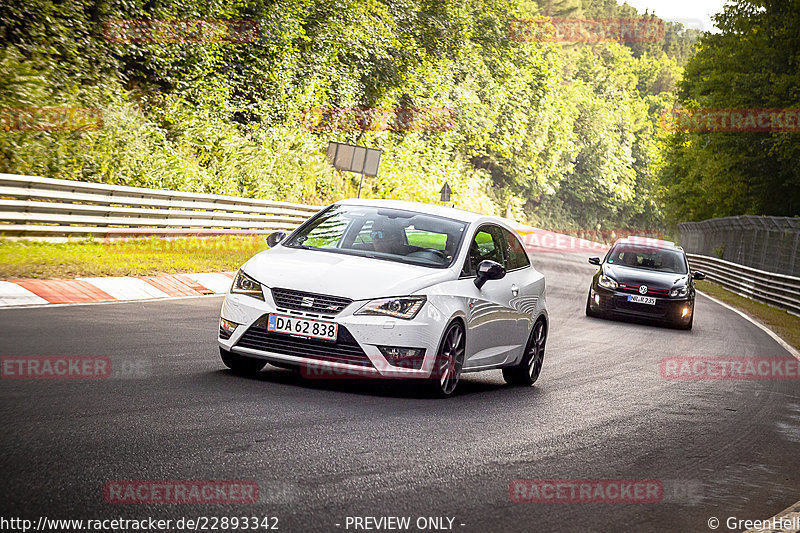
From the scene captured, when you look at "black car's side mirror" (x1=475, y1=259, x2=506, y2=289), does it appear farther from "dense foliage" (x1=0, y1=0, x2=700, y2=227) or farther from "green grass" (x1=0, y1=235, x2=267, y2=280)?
"dense foliage" (x1=0, y1=0, x2=700, y2=227)

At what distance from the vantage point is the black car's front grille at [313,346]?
24.8 feet

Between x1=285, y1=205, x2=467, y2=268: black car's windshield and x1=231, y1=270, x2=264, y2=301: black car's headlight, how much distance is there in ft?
3.05

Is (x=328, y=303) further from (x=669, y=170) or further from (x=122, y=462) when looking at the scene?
(x=669, y=170)

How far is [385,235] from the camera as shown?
8.93 metres

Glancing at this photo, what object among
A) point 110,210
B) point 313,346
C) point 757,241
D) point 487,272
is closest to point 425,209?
point 487,272

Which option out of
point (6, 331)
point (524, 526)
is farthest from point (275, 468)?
point (6, 331)

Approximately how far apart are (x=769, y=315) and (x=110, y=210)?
637 inches

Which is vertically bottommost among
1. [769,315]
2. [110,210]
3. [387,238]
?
[769,315]

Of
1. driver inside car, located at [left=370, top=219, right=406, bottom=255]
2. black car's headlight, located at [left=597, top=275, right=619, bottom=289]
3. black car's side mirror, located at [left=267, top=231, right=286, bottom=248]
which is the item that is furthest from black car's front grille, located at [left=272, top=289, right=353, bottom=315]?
black car's headlight, located at [left=597, top=275, right=619, bottom=289]

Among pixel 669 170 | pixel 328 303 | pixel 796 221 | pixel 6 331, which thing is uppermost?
pixel 669 170

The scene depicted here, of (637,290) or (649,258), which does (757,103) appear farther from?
(637,290)

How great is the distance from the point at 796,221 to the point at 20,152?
2106 cm

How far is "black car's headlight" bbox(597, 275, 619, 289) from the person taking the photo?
19.6 meters

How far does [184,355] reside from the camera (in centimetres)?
923
